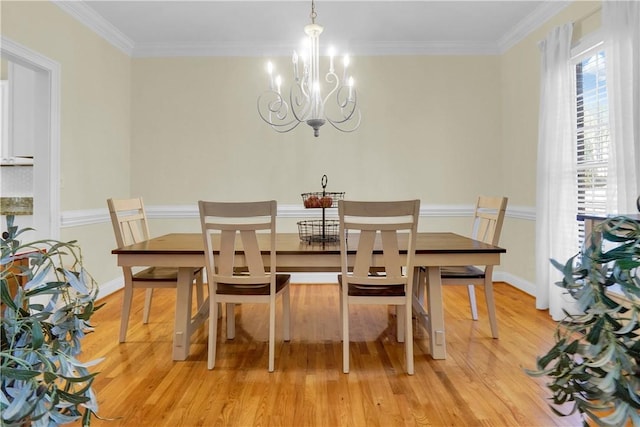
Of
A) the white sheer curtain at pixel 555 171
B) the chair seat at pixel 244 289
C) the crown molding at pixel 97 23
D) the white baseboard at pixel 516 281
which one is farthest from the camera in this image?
the white baseboard at pixel 516 281

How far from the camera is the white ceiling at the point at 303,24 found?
3.35 m

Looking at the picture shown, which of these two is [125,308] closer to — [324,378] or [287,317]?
[287,317]

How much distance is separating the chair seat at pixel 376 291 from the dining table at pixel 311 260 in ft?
0.56

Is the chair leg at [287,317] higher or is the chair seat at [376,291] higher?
the chair seat at [376,291]

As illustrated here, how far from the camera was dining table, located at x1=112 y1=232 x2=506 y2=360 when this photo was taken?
84.4 inches

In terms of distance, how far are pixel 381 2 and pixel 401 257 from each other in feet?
8.20

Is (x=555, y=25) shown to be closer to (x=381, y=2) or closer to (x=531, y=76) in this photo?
(x=531, y=76)

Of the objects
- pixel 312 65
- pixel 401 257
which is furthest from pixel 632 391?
pixel 312 65

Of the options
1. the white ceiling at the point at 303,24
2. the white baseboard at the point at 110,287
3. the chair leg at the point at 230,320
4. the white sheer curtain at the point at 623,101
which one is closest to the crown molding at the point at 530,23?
the white ceiling at the point at 303,24

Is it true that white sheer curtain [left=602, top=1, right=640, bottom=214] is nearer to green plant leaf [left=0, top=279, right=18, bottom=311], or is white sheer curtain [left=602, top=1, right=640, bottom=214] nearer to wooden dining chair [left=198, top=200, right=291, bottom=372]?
wooden dining chair [left=198, top=200, right=291, bottom=372]

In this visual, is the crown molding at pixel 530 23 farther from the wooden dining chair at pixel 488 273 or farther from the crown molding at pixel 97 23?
the crown molding at pixel 97 23

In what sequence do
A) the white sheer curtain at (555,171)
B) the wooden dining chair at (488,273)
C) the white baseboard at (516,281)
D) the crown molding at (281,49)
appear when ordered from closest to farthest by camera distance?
the wooden dining chair at (488,273)
the white sheer curtain at (555,171)
the white baseboard at (516,281)
the crown molding at (281,49)

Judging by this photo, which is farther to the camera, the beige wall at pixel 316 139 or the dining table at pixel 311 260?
the beige wall at pixel 316 139

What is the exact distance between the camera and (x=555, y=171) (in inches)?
123
